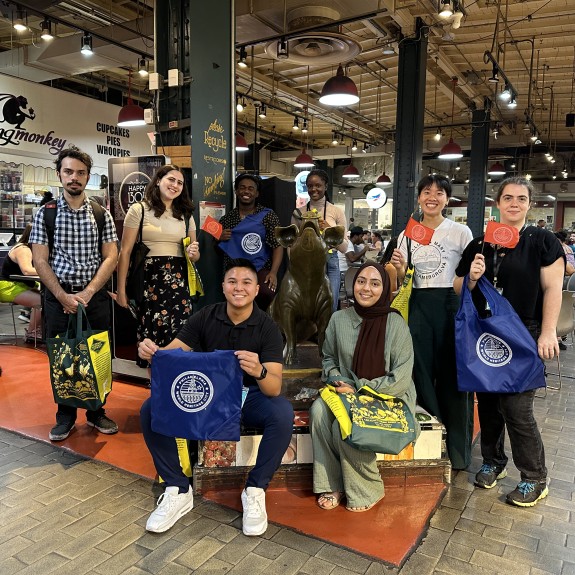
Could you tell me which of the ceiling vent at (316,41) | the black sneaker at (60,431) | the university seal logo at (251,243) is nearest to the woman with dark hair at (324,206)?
the university seal logo at (251,243)

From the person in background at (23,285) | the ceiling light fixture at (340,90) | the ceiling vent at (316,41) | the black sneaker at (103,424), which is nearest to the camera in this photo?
the black sneaker at (103,424)

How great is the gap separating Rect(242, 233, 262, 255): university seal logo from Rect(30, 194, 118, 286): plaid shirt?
0.98 metres

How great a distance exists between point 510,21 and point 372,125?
22.7 ft

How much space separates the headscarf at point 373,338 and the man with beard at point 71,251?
171cm

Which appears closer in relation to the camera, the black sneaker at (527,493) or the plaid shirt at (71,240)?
the black sneaker at (527,493)

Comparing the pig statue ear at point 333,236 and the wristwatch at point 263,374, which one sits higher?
the pig statue ear at point 333,236

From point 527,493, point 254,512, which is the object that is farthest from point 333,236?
point 527,493

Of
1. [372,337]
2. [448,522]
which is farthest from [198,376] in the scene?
[448,522]

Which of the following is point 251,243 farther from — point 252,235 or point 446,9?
point 446,9

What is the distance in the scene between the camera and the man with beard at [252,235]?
11.7 feet

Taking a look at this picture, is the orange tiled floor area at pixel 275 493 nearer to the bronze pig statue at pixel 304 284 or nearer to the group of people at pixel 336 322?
the group of people at pixel 336 322

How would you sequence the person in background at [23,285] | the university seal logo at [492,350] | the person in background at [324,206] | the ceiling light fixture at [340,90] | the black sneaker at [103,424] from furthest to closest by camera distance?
the ceiling light fixture at [340,90] → the person in background at [23,285] → the person in background at [324,206] → the black sneaker at [103,424] → the university seal logo at [492,350]

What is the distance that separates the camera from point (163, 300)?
3.31m

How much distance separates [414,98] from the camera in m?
8.03
